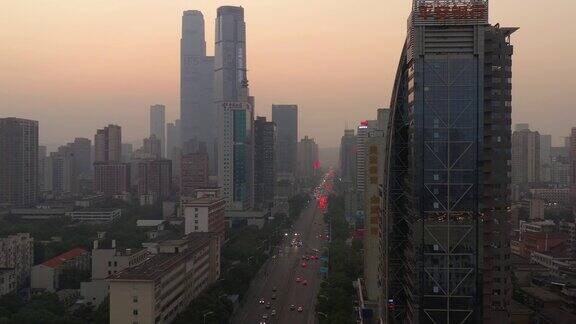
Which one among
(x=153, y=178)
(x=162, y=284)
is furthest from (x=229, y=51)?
(x=162, y=284)

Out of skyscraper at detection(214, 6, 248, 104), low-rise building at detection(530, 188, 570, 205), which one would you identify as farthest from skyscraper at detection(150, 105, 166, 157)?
low-rise building at detection(530, 188, 570, 205)

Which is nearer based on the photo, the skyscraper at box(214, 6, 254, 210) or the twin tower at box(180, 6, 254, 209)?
the skyscraper at box(214, 6, 254, 210)

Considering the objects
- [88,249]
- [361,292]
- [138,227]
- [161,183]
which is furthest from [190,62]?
[361,292]

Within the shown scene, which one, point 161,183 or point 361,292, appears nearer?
point 361,292

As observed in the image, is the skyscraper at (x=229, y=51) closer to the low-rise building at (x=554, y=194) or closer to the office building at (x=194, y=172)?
the office building at (x=194, y=172)

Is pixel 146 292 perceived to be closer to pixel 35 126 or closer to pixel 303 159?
pixel 35 126

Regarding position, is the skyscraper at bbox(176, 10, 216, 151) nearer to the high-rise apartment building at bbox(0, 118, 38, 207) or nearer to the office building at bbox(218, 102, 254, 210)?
the high-rise apartment building at bbox(0, 118, 38, 207)

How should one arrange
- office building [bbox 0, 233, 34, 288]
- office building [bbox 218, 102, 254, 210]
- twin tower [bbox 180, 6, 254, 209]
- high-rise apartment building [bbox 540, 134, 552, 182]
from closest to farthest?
office building [bbox 0, 233, 34, 288]
office building [bbox 218, 102, 254, 210]
twin tower [bbox 180, 6, 254, 209]
high-rise apartment building [bbox 540, 134, 552, 182]
